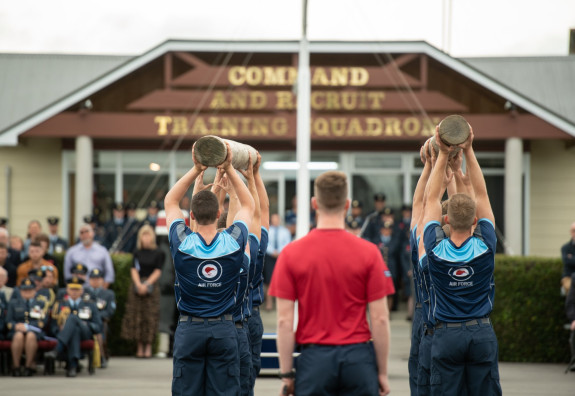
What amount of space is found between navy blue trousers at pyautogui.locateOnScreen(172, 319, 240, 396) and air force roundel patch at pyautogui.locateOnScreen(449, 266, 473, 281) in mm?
1718

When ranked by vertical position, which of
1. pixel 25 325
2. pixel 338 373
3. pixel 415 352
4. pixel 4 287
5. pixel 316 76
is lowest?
pixel 25 325

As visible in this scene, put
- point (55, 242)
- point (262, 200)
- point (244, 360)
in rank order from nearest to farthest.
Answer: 1. point (244, 360)
2. point (262, 200)
3. point (55, 242)

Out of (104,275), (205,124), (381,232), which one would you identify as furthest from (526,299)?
(205,124)

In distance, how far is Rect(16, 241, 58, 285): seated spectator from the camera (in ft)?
47.0

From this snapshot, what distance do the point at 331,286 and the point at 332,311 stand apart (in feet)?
0.48

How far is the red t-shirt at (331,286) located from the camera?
538cm

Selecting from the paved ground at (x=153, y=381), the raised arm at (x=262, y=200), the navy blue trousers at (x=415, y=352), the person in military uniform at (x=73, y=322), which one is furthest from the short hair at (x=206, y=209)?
the person in military uniform at (x=73, y=322)

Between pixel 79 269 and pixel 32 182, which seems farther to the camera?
pixel 32 182

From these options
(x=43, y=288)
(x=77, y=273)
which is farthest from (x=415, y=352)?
(x=43, y=288)

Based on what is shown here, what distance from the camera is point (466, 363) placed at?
6.80 metres

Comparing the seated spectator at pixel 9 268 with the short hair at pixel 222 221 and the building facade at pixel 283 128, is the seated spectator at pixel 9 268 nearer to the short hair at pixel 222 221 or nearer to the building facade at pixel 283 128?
the building facade at pixel 283 128

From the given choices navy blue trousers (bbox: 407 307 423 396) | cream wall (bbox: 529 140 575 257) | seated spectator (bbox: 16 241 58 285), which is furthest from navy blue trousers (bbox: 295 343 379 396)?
cream wall (bbox: 529 140 575 257)

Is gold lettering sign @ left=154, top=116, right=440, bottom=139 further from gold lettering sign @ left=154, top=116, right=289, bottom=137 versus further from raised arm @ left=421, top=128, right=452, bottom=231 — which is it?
raised arm @ left=421, top=128, right=452, bottom=231

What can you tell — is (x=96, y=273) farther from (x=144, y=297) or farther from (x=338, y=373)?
(x=338, y=373)
